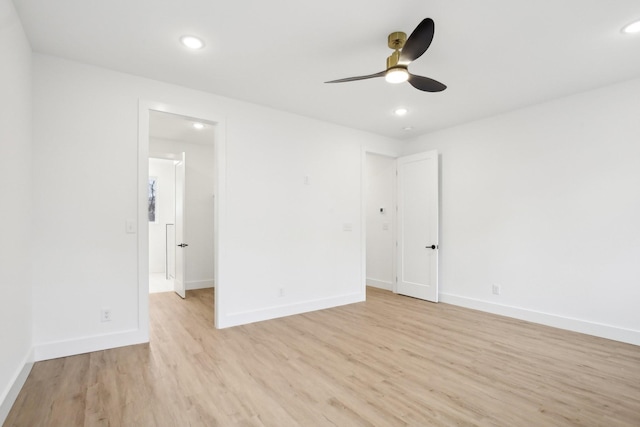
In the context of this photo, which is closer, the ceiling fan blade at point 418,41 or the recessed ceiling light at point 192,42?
the ceiling fan blade at point 418,41

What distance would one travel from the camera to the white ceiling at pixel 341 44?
2.18m

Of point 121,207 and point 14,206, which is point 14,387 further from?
point 121,207

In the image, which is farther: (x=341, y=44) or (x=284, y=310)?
(x=284, y=310)

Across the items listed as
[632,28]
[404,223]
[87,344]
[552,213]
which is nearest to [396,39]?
[632,28]

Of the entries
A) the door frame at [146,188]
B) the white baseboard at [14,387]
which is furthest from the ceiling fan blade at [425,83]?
the white baseboard at [14,387]

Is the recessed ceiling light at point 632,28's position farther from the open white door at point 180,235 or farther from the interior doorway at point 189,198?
the open white door at point 180,235

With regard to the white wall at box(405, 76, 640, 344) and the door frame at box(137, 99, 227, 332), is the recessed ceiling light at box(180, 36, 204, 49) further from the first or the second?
the white wall at box(405, 76, 640, 344)

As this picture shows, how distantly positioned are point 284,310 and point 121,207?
7.33 feet

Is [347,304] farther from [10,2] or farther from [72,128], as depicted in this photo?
[10,2]

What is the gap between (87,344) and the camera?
2895 mm

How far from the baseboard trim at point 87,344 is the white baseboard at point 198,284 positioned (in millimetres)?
2681

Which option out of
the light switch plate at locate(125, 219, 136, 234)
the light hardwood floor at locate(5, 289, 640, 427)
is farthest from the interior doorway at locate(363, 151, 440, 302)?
the light switch plate at locate(125, 219, 136, 234)

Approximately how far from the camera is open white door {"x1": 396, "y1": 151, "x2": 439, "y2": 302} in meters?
4.92

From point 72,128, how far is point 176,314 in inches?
98.2
